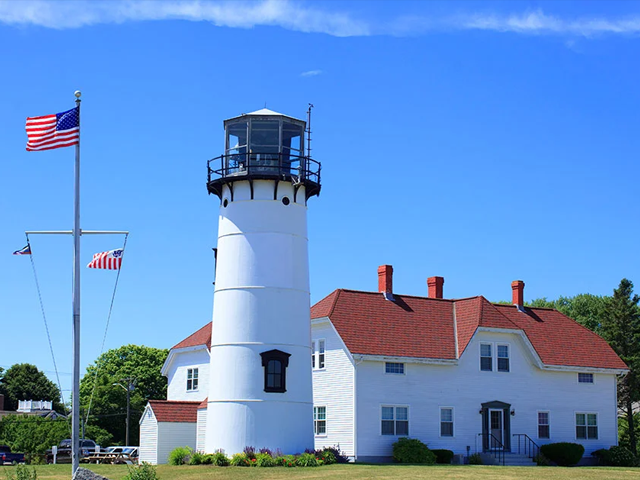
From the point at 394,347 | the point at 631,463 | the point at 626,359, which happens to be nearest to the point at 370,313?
the point at 394,347


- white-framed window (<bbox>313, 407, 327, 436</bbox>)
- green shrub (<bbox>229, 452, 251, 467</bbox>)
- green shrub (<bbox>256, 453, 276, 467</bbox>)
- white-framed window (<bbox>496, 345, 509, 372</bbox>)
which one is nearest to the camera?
green shrub (<bbox>256, 453, 276, 467</bbox>)

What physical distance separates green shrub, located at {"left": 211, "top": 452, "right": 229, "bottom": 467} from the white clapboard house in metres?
4.23

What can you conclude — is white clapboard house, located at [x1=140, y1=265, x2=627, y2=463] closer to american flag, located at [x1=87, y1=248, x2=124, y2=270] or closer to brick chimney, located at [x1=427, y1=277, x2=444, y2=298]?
brick chimney, located at [x1=427, y1=277, x2=444, y2=298]

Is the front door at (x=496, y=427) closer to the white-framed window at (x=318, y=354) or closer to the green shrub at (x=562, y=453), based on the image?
the green shrub at (x=562, y=453)

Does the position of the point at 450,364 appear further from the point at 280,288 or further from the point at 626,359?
the point at 626,359

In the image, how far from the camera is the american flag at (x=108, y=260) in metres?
26.8

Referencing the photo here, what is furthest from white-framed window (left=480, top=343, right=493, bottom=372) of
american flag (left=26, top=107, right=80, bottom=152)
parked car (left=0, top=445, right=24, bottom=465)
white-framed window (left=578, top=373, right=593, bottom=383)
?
american flag (left=26, top=107, right=80, bottom=152)

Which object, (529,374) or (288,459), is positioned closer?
(288,459)

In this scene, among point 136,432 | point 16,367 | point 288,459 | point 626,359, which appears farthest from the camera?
point 16,367

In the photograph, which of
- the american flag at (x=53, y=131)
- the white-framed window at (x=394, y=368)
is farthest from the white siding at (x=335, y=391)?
the american flag at (x=53, y=131)

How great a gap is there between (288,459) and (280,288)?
6307 millimetres

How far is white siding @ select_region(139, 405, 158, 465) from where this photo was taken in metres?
39.9

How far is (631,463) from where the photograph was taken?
142ft

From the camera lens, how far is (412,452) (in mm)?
37781
